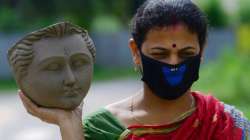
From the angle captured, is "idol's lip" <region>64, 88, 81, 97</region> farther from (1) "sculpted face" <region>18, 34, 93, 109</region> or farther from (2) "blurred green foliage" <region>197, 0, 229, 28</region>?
(2) "blurred green foliage" <region>197, 0, 229, 28</region>

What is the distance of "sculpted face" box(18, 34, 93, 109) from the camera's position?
3.74m

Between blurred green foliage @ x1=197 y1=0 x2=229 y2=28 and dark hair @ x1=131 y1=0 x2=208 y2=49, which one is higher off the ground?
dark hair @ x1=131 y1=0 x2=208 y2=49

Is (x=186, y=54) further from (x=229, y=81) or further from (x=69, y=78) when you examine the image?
(x=229, y=81)

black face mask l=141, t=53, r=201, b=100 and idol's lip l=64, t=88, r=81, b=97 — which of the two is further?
black face mask l=141, t=53, r=201, b=100

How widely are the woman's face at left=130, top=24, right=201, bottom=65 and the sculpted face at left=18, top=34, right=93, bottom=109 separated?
291mm

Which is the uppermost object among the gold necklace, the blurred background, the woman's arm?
the woman's arm

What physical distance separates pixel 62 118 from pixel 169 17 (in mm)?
606

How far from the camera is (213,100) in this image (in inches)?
162

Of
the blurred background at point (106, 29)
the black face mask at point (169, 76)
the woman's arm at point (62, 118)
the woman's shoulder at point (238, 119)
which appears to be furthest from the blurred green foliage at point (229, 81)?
the woman's arm at point (62, 118)

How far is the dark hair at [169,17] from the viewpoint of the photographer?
3.89 meters

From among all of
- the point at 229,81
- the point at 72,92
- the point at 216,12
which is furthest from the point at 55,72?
the point at 216,12

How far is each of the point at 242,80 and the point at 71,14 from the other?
38.7 feet

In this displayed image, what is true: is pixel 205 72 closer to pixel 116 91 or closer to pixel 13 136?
pixel 13 136

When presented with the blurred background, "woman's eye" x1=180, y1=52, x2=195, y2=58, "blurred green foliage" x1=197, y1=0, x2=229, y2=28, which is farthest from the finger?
"blurred green foliage" x1=197, y1=0, x2=229, y2=28
